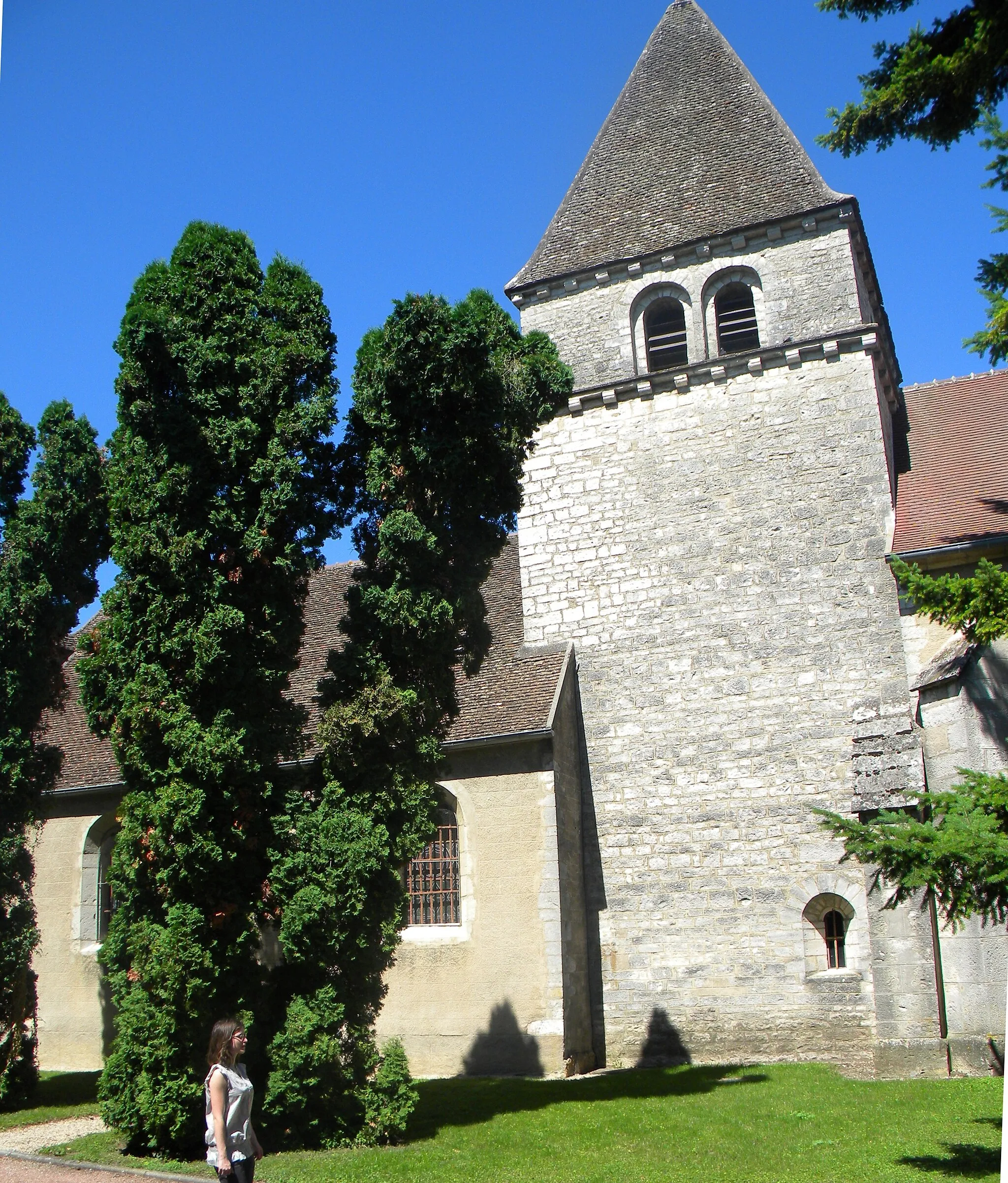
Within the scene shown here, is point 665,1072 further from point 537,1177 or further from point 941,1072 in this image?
point 537,1177

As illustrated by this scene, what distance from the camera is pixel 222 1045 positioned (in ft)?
19.9

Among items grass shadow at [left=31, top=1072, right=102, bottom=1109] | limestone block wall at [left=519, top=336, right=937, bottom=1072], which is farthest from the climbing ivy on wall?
limestone block wall at [left=519, top=336, right=937, bottom=1072]

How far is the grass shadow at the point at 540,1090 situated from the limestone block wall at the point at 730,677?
1.09 m

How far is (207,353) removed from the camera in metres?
10.6

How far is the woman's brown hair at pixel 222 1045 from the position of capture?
19.9ft

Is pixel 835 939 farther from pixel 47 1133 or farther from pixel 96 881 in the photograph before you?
pixel 96 881

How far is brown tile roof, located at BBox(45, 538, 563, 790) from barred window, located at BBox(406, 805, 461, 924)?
1.47 meters

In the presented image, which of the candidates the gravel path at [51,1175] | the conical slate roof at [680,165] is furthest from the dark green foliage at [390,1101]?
the conical slate roof at [680,165]

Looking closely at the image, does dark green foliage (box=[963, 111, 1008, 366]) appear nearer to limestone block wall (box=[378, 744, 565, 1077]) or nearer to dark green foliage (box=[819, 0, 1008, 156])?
dark green foliage (box=[819, 0, 1008, 156])

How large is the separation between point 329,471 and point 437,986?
297 inches

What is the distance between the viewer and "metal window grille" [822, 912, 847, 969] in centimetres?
1390

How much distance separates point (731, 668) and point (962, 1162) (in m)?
7.86

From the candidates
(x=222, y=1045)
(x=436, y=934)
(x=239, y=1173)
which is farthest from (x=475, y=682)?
(x=239, y=1173)

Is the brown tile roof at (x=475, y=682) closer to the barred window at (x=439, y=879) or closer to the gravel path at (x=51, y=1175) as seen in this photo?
the barred window at (x=439, y=879)
